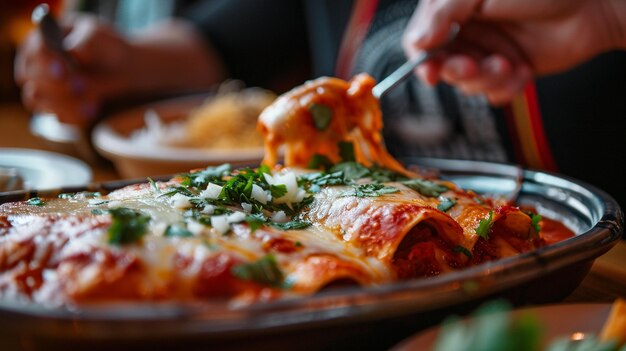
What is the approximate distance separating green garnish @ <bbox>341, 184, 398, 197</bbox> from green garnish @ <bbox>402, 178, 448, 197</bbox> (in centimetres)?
6

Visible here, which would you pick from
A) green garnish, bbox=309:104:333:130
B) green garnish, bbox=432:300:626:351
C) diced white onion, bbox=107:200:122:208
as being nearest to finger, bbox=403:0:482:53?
green garnish, bbox=309:104:333:130

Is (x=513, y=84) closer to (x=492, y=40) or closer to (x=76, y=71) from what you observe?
(x=492, y=40)

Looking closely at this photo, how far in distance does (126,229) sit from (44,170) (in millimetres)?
1011

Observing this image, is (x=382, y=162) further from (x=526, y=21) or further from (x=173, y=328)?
(x=173, y=328)

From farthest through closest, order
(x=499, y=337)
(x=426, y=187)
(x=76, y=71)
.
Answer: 1. (x=76, y=71)
2. (x=426, y=187)
3. (x=499, y=337)

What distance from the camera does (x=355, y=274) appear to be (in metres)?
0.69

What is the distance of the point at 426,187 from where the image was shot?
0.98 metres

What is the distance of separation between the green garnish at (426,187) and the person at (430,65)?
1.67 ft

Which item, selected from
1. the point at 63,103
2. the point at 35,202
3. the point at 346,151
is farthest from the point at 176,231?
the point at 63,103

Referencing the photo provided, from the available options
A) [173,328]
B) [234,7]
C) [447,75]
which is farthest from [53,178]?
[234,7]

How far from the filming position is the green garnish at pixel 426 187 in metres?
0.97

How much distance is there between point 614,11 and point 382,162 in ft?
2.05

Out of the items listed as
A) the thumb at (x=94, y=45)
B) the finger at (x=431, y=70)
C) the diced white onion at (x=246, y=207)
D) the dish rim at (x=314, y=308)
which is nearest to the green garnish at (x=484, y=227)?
the dish rim at (x=314, y=308)

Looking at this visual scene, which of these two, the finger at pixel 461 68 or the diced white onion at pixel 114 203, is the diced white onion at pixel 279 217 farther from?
the finger at pixel 461 68
